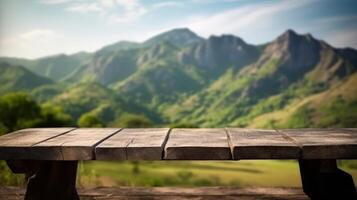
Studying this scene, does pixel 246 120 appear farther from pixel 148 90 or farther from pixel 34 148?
pixel 34 148

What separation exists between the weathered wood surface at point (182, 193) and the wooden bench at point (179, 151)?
42cm

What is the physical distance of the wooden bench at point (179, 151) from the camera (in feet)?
6.74

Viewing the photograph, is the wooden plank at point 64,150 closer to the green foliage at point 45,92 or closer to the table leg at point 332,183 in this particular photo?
the table leg at point 332,183

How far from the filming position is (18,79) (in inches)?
5679

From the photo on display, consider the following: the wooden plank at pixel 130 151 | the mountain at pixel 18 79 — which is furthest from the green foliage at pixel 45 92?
the wooden plank at pixel 130 151

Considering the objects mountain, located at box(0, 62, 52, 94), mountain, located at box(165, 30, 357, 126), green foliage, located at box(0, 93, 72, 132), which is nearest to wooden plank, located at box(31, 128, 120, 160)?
green foliage, located at box(0, 93, 72, 132)

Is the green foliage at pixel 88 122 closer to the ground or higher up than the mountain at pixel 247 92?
higher up

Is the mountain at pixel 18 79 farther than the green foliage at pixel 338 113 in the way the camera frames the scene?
Yes

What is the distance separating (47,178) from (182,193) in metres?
1.23

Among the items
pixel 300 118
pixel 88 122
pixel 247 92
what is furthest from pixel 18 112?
pixel 247 92

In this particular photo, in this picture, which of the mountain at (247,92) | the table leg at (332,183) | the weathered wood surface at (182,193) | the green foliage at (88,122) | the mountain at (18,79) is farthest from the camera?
the mountain at (18,79)

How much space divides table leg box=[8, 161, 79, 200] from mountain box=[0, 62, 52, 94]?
143792 millimetres

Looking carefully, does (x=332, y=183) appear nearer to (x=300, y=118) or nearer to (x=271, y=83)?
(x=300, y=118)

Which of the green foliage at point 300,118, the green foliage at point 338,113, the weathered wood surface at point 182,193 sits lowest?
the green foliage at point 300,118
